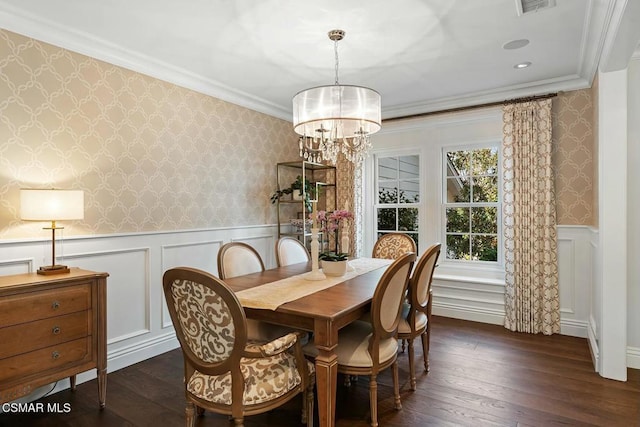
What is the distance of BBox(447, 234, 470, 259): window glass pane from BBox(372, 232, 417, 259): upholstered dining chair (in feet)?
3.04

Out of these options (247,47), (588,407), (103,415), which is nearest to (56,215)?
(103,415)

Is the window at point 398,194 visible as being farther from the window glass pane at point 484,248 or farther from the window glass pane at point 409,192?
the window glass pane at point 484,248

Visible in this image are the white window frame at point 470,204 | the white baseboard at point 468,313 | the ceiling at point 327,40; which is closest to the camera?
the ceiling at point 327,40

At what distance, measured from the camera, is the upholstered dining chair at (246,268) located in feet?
8.34

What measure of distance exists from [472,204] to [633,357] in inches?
80.6

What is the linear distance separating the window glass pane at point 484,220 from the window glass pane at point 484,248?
8 centimetres

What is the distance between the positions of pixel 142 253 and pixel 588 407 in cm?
351

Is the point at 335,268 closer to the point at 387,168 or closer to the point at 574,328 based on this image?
the point at 387,168

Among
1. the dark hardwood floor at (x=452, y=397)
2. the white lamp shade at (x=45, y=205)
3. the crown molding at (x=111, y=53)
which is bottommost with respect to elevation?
the dark hardwood floor at (x=452, y=397)

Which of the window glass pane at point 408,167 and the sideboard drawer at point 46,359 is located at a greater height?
the window glass pane at point 408,167

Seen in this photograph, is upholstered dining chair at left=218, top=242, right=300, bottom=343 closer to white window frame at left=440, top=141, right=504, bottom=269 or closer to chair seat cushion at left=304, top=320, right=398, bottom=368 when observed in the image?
chair seat cushion at left=304, top=320, right=398, bottom=368

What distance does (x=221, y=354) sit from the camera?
169 cm

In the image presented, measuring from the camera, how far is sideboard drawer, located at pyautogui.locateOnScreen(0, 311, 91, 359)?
2.05 metres

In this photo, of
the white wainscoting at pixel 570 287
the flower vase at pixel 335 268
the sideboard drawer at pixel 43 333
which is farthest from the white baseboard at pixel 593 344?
the sideboard drawer at pixel 43 333
